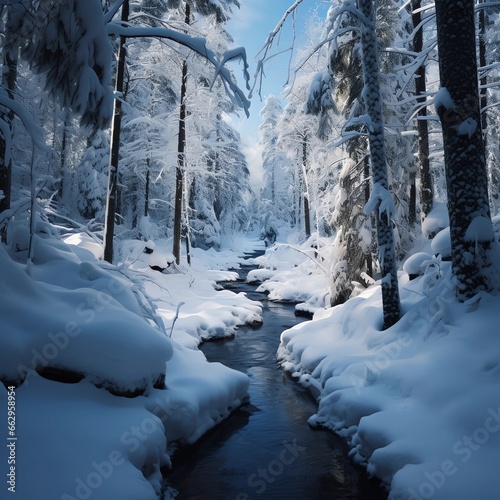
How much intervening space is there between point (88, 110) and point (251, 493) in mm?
5006

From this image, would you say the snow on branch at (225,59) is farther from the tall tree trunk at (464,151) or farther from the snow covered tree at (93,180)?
the snow covered tree at (93,180)

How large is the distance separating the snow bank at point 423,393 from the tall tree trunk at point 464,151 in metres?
0.51

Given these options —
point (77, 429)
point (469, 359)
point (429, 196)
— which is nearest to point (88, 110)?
point (77, 429)

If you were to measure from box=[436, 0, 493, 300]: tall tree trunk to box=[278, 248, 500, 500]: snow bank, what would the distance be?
0.51 m

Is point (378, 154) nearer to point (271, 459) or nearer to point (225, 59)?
point (225, 59)

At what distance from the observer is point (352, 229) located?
37.1ft

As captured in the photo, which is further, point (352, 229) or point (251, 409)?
point (352, 229)

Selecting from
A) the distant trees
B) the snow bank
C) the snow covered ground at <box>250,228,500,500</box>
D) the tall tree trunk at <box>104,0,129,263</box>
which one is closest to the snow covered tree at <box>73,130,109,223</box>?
the tall tree trunk at <box>104,0,129,263</box>

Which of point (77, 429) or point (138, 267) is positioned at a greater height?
point (138, 267)

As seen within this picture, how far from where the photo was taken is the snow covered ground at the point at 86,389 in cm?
329

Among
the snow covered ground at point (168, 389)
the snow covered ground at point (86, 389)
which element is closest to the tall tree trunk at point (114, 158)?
the snow covered ground at point (168, 389)

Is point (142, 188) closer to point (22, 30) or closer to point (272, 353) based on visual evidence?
point (272, 353)

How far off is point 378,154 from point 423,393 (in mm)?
4290

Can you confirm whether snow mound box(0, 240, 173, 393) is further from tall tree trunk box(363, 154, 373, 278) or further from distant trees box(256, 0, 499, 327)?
tall tree trunk box(363, 154, 373, 278)
